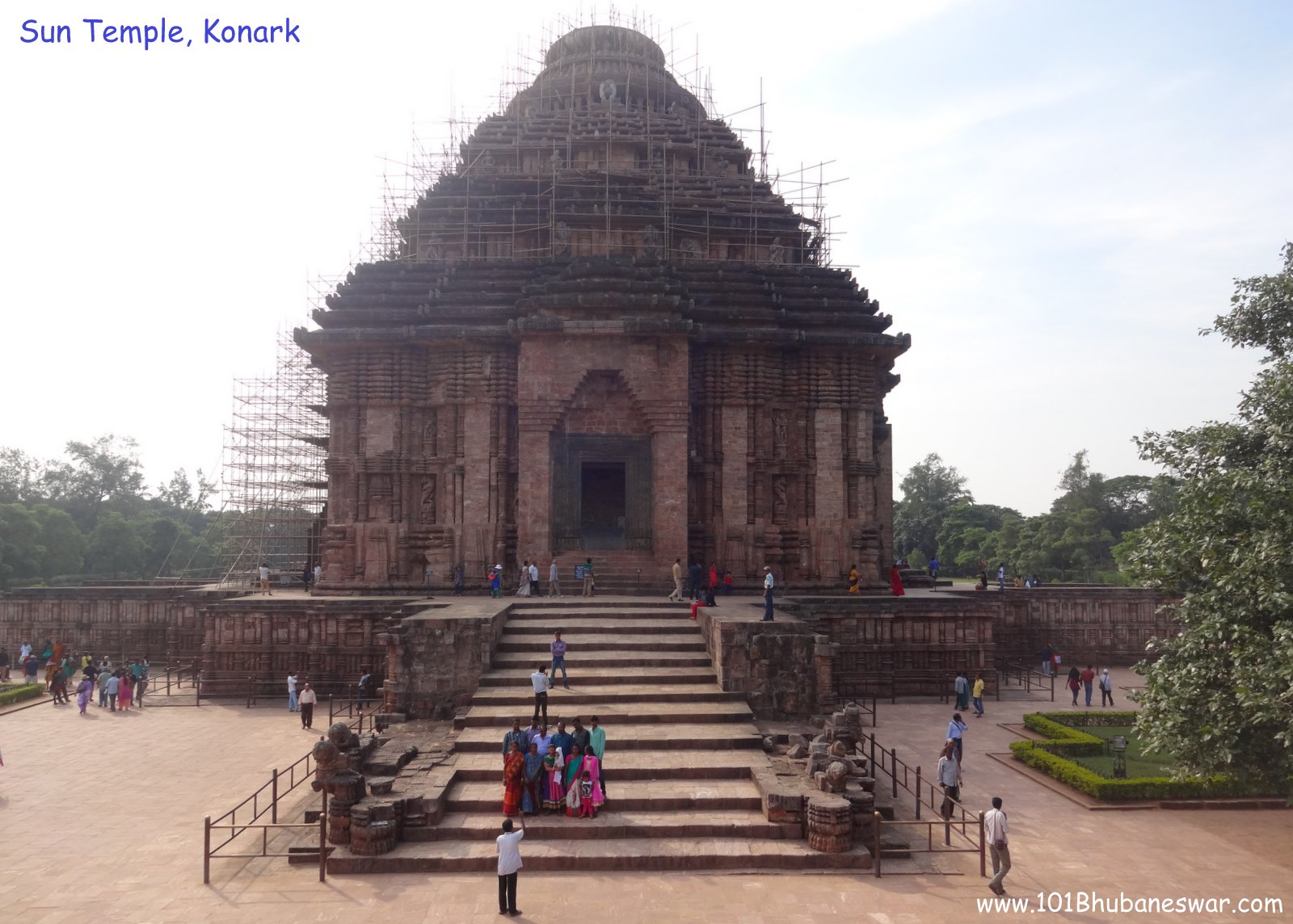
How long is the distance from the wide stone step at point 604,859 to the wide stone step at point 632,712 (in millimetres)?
3041

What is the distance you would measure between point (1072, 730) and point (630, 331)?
11.9 metres

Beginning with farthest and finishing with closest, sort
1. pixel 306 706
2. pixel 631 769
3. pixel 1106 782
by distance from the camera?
pixel 306 706 → pixel 1106 782 → pixel 631 769

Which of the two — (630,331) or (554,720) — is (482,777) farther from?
(630,331)

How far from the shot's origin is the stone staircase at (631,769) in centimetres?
900

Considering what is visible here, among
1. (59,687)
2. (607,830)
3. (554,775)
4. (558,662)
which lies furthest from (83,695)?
(607,830)

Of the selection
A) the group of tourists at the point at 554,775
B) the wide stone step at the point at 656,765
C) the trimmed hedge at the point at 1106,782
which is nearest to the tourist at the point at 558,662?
the wide stone step at the point at 656,765

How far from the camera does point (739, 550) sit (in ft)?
67.1

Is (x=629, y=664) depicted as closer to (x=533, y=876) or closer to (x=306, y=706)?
(x=533, y=876)

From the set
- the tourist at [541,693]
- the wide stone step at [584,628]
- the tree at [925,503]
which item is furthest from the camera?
the tree at [925,503]

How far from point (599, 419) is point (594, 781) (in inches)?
457

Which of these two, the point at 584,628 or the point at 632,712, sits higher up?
the point at 584,628

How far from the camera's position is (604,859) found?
897 centimetres

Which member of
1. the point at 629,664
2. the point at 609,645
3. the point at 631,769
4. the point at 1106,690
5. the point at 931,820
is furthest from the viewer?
the point at 1106,690

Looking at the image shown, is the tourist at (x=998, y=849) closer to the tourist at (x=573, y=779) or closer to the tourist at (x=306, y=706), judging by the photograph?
the tourist at (x=573, y=779)
